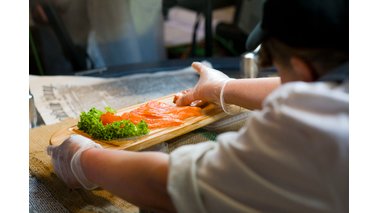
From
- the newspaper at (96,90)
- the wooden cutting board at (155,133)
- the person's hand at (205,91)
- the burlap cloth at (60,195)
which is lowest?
the burlap cloth at (60,195)

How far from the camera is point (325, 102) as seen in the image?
0.91 m

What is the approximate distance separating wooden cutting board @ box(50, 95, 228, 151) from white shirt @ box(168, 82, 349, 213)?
0.58 metres

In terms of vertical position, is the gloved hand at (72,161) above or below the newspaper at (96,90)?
above

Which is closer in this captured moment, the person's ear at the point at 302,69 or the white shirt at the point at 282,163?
the white shirt at the point at 282,163

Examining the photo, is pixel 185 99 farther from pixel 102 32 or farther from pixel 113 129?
pixel 102 32

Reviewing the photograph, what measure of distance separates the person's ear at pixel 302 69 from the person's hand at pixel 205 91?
83cm

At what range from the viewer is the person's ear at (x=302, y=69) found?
1.01 metres

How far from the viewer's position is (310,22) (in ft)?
3.09

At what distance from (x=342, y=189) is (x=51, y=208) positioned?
874 millimetres

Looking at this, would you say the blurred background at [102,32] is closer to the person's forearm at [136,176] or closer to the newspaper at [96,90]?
the newspaper at [96,90]

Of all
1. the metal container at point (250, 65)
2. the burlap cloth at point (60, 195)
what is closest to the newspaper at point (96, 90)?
the metal container at point (250, 65)

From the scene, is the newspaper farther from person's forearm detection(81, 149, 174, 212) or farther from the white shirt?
the white shirt

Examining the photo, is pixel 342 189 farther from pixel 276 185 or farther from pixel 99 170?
pixel 99 170

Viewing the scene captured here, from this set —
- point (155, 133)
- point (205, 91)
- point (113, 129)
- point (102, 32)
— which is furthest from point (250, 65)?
point (102, 32)
